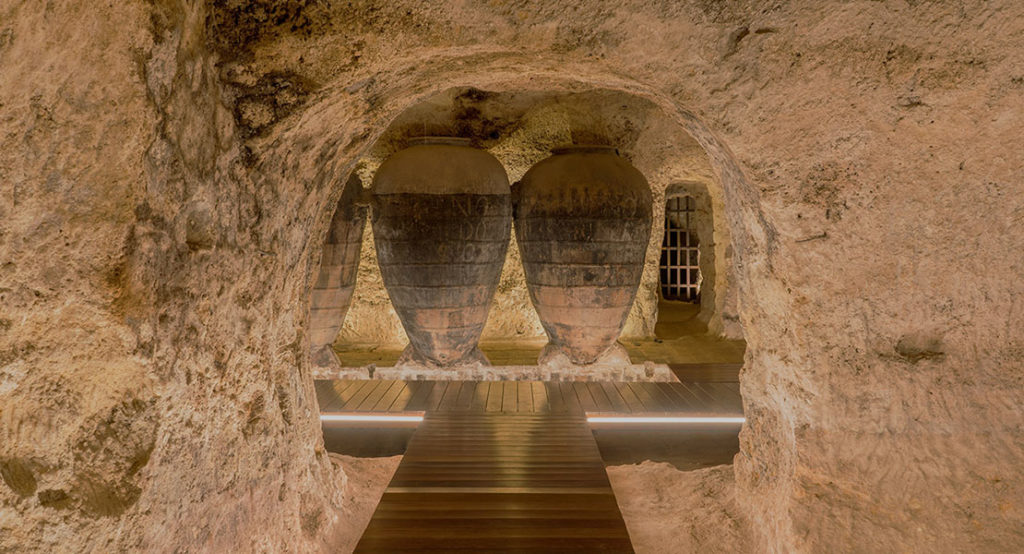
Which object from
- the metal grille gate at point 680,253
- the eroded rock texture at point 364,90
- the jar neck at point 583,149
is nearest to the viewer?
the eroded rock texture at point 364,90

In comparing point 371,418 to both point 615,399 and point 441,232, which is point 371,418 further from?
point 615,399

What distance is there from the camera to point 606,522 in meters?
1.94

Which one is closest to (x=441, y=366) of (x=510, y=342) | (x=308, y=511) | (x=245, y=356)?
(x=510, y=342)

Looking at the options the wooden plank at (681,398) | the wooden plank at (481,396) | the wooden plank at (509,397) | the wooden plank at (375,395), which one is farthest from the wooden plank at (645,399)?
the wooden plank at (375,395)

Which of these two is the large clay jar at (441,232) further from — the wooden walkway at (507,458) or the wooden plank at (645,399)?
the wooden plank at (645,399)

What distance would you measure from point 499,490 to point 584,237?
189cm

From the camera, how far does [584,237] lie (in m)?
3.71

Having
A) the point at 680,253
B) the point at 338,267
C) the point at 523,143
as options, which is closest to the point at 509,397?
the point at 338,267

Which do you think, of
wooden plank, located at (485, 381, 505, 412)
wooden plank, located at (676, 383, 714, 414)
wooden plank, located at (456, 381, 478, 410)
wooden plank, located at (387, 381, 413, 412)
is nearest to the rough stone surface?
wooden plank, located at (676, 383, 714, 414)

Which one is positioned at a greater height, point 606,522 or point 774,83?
point 774,83

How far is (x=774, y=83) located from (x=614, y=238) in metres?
2.34

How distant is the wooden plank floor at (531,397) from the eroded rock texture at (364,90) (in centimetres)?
161

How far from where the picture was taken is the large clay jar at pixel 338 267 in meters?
3.99

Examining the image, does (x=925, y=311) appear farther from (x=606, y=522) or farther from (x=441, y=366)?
(x=441, y=366)
